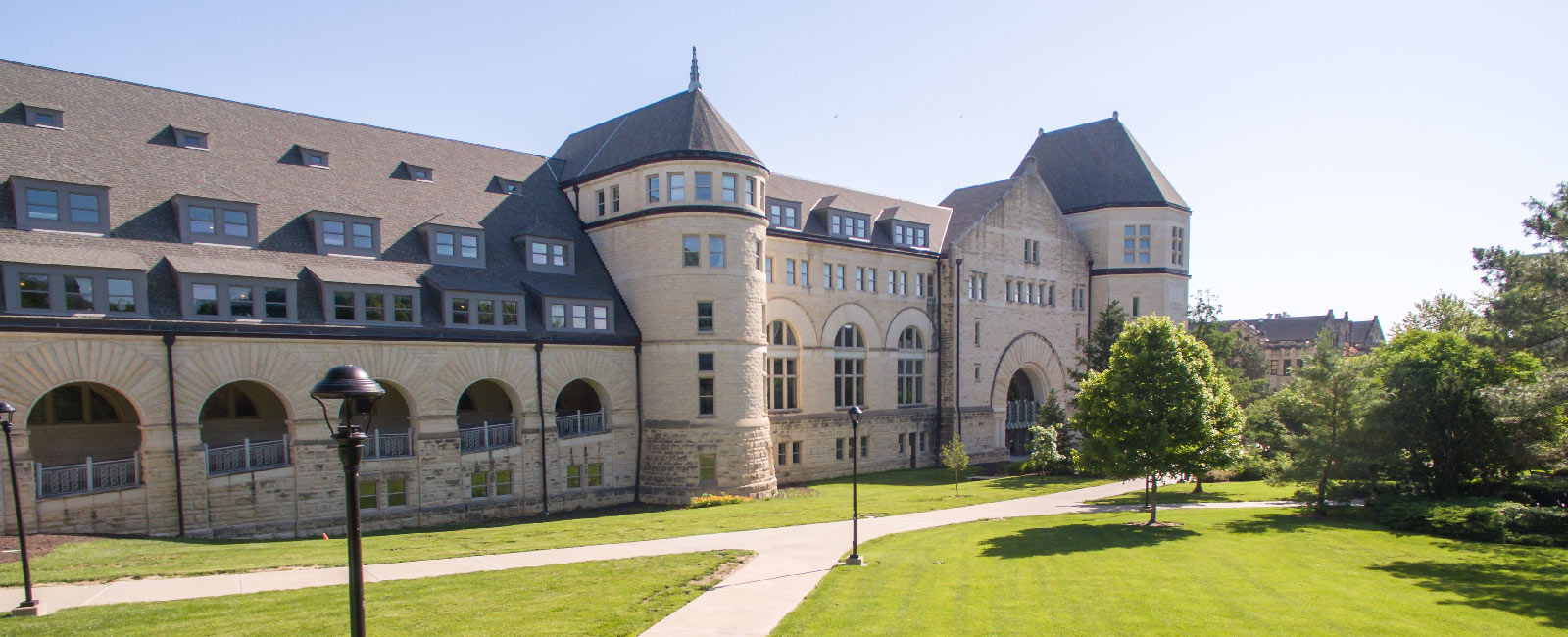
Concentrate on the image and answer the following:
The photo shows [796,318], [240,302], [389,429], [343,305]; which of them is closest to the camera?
[240,302]

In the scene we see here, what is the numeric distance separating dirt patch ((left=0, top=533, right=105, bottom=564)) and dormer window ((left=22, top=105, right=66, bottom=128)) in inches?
509

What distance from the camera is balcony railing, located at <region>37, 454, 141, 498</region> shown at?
809 inches

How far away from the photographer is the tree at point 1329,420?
89.1 feet

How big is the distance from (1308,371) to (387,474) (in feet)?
101

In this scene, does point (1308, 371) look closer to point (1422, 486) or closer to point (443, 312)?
point (1422, 486)

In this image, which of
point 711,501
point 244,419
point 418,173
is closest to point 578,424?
point 711,501

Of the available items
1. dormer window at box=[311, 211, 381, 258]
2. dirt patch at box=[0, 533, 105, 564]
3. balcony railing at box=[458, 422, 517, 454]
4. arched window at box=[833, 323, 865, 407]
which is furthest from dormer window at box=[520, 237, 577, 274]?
dirt patch at box=[0, 533, 105, 564]

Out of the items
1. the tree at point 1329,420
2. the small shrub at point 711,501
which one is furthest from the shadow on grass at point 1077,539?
the small shrub at point 711,501

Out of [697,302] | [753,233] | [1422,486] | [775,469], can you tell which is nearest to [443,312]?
[697,302]

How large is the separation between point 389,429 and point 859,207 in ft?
82.3

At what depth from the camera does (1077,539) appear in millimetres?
22922

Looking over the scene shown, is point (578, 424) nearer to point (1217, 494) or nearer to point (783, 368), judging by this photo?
point (783, 368)

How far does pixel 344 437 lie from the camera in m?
7.70

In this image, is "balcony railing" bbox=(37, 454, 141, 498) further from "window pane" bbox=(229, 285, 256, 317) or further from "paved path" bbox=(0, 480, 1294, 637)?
"paved path" bbox=(0, 480, 1294, 637)
